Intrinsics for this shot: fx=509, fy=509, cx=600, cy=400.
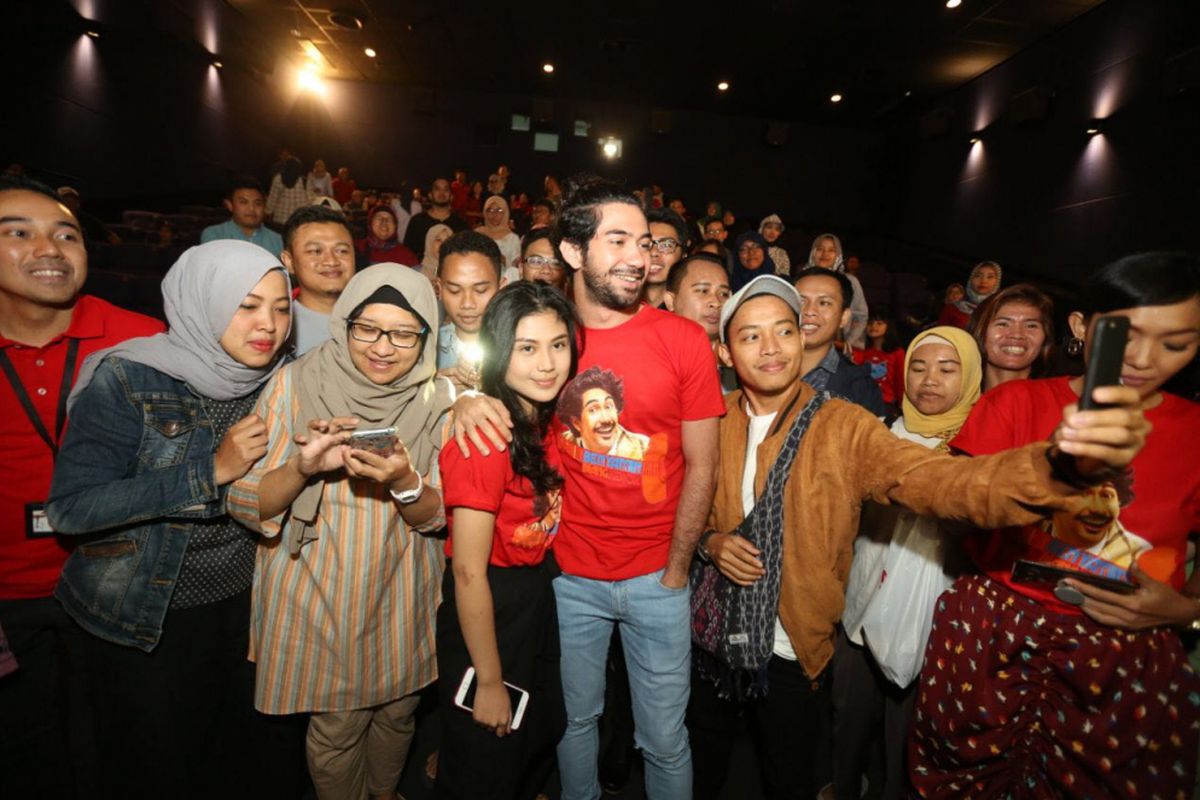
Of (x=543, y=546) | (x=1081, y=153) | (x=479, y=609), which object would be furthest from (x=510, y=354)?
(x=1081, y=153)

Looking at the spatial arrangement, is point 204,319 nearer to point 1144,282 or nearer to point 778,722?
point 778,722

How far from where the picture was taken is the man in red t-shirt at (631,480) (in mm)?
1702

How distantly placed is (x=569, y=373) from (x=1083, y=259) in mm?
9445

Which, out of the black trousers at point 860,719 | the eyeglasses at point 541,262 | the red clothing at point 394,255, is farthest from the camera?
the red clothing at point 394,255

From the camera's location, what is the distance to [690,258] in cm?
278

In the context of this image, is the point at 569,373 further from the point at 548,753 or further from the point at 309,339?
the point at 309,339

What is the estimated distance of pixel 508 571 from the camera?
5.38ft

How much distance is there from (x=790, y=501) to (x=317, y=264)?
2399mm

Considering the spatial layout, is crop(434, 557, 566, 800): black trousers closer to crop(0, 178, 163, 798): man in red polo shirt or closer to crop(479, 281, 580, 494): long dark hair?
crop(479, 281, 580, 494): long dark hair

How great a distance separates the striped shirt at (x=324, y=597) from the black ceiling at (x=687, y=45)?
353 inches

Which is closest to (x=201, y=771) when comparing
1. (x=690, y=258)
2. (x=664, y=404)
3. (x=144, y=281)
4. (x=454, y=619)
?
(x=454, y=619)

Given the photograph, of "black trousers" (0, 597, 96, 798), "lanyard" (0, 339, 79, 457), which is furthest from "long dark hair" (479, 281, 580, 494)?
"black trousers" (0, 597, 96, 798)

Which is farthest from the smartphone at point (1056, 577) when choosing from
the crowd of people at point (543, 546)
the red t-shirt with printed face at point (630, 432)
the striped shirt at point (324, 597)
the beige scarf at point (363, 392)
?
the beige scarf at point (363, 392)

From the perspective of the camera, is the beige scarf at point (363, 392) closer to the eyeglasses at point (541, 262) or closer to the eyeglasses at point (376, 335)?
the eyeglasses at point (376, 335)
